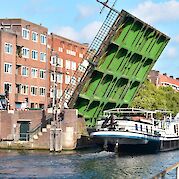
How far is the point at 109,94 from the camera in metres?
37.0

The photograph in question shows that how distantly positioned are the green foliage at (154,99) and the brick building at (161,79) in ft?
56.1

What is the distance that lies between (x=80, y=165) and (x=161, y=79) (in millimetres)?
72623

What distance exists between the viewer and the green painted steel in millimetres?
33594

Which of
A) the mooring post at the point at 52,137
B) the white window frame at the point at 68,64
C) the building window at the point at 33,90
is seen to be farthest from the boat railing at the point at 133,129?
the white window frame at the point at 68,64

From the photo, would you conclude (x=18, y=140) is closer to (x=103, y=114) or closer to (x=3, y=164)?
(x=103, y=114)

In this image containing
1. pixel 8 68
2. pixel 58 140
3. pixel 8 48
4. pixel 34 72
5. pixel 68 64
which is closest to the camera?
pixel 58 140

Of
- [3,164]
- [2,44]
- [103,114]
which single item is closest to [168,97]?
[2,44]

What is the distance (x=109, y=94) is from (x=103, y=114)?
1962 millimetres

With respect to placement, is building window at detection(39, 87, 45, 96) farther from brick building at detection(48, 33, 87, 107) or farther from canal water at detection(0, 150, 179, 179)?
canal water at detection(0, 150, 179, 179)

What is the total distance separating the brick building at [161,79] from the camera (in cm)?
9200

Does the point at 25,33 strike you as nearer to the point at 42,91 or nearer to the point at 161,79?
the point at 42,91

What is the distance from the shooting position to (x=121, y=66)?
3534 centimetres

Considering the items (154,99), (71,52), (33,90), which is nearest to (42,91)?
(33,90)

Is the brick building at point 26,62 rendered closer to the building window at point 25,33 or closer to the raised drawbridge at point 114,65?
the building window at point 25,33
